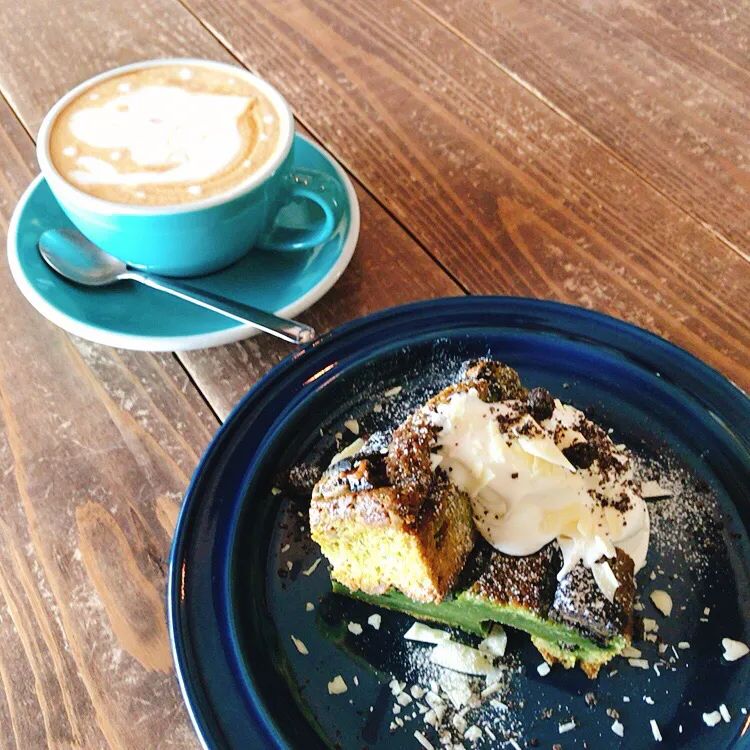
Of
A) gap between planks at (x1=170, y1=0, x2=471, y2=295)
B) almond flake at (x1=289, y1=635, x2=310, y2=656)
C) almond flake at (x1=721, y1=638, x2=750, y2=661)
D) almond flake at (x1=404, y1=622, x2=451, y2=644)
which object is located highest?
almond flake at (x1=721, y1=638, x2=750, y2=661)

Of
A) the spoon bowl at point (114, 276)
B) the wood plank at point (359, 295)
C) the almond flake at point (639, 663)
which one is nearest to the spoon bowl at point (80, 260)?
the spoon bowl at point (114, 276)

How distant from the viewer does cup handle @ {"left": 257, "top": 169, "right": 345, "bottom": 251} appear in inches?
40.9

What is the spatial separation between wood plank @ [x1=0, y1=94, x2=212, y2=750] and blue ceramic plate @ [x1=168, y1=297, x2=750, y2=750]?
0.33 ft

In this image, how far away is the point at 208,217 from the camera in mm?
949

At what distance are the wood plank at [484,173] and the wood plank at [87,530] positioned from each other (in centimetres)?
49

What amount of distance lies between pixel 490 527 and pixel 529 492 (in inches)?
2.1

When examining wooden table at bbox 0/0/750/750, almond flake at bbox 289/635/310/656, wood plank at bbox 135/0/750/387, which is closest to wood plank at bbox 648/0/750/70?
wooden table at bbox 0/0/750/750

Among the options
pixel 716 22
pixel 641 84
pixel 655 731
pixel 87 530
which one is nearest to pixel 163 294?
pixel 87 530

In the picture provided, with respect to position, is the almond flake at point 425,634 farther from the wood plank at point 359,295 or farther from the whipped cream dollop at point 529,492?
the wood plank at point 359,295

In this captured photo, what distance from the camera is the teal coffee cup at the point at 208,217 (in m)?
0.94

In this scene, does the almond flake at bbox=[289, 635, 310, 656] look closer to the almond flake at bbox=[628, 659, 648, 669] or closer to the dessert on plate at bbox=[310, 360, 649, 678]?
the dessert on plate at bbox=[310, 360, 649, 678]

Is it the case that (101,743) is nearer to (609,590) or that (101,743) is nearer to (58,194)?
(609,590)

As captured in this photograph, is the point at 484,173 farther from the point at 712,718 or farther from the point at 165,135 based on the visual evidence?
the point at 712,718

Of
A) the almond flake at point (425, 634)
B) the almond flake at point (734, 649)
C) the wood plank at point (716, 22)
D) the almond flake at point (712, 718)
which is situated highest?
the wood plank at point (716, 22)
